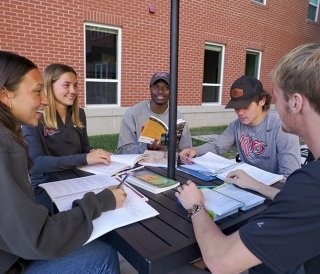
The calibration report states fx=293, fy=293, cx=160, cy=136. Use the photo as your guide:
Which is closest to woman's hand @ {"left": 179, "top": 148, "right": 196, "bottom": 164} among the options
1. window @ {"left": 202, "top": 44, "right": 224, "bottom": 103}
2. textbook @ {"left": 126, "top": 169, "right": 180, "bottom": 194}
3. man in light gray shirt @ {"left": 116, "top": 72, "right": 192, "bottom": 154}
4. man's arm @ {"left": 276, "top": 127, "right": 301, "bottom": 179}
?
textbook @ {"left": 126, "top": 169, "right": 180, "bottom": 194}

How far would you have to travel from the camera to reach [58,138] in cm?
245

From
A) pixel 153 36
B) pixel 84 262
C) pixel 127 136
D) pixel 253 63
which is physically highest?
pixel 153 36

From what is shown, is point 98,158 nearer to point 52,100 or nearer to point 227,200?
point 52,100

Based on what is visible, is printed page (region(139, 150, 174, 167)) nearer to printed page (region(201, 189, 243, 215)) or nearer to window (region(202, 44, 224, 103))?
printed page (region(201, 189, 243, 215))

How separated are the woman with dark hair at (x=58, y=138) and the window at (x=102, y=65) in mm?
4021

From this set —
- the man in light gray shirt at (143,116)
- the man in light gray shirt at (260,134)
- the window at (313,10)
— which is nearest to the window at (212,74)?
the window at (313,10)

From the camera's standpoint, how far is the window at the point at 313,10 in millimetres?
11111

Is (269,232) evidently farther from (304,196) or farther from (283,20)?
(283,20)

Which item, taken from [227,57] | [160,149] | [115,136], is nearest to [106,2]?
[115,136]

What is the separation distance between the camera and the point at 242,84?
2410mm

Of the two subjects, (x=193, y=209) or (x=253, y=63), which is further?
(x=253, y=63)

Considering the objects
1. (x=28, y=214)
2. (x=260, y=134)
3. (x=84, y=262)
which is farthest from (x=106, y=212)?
(x=260, y=134)

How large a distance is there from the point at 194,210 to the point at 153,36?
638 cm

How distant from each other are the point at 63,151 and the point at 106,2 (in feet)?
15.7
